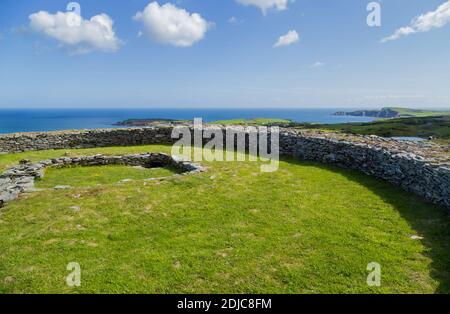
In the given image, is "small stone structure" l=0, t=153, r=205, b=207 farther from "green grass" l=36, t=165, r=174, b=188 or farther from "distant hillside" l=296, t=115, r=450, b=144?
"distant hillside" l=296, t=115, r=450, b=144

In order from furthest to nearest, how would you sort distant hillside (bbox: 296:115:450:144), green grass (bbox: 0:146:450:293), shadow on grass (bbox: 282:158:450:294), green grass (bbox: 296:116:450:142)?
green grass (bbox: 296:116:450:142)
distant hillside (bbox: 296:115:450:144)
shadow on grass (bbox: 282:158:450:294)
green grass (bbox: 0:146:450:293)

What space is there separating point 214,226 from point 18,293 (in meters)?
4.65

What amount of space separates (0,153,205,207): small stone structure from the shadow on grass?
296 inches

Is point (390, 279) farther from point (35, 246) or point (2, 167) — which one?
point (2, 167)

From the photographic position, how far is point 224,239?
8.34 metres

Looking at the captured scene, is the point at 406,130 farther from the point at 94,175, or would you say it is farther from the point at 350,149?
the point at 94,175

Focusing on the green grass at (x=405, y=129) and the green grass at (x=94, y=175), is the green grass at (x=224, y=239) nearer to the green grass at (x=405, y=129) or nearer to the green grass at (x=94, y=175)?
the green grass at (x=94, y=175)

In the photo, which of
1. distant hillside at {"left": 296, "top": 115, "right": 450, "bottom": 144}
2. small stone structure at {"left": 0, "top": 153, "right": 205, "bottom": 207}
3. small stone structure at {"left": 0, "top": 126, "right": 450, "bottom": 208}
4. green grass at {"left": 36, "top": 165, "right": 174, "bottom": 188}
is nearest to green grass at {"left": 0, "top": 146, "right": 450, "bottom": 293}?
small stone structure at {"left": 0, "top": 126, "right": 450, "bottom": 208}

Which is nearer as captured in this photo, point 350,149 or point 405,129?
point 350,149

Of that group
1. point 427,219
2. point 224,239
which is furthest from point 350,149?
point 224,239

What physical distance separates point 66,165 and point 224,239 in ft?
41.9

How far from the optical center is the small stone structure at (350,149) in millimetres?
11062

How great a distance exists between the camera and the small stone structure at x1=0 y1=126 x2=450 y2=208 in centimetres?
1106
